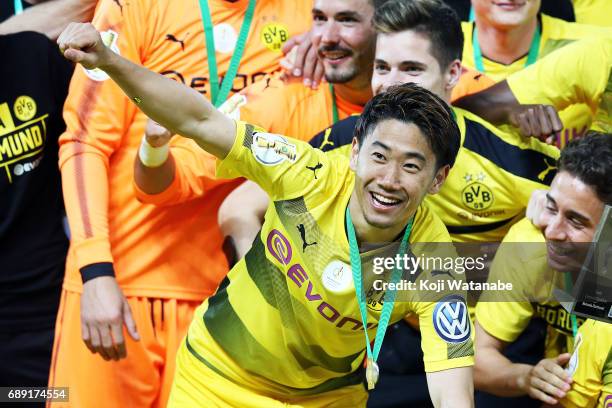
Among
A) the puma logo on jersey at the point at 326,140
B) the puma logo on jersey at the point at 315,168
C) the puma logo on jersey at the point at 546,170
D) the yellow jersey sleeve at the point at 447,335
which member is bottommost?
the puma logo on jersey at the point at 546,170

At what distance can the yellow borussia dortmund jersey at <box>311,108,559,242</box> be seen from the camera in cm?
454

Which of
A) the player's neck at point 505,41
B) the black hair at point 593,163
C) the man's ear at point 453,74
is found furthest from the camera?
the player's neck at point 505,41

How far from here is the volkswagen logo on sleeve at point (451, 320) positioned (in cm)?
355

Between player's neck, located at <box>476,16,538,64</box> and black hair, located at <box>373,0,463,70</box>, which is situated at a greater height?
black hair, located at <box>373,0,463,70</box>

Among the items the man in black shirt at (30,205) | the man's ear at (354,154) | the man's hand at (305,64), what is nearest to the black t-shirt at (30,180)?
the man in black shirt at (30,205)

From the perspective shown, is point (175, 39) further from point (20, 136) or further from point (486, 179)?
point (486, 179)

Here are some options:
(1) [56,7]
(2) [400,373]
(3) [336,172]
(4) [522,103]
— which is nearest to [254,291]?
(3) [336,172]

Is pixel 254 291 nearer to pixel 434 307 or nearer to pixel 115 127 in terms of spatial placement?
pixel 434 307

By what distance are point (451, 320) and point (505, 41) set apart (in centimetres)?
199

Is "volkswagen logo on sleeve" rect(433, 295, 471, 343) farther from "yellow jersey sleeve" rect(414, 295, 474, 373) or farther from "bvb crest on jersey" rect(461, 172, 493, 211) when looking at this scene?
"bvb crest on jersey" rect(461, 172, 493, 211)

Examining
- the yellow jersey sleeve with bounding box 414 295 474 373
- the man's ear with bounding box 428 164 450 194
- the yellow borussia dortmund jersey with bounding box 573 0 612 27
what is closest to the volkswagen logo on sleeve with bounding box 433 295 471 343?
the yellow jersey sleeve with bounding box 414 295 474 373

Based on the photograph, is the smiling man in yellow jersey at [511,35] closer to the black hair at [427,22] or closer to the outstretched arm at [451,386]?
the black hair at [427,22]

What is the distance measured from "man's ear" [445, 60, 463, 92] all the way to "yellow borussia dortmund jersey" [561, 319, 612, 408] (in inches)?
43.0

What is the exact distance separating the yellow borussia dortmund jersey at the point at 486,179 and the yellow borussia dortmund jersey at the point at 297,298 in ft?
2.49
